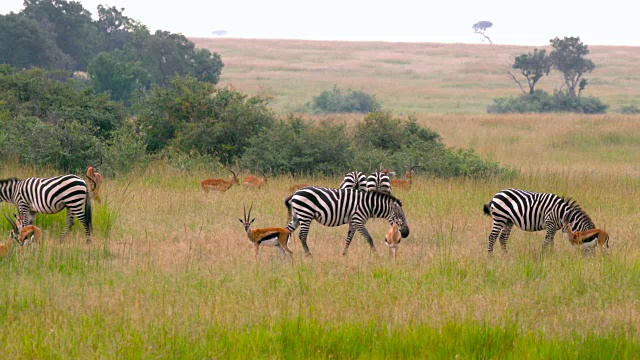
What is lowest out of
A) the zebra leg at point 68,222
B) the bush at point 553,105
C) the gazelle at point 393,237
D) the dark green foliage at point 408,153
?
the bush at point 553,105

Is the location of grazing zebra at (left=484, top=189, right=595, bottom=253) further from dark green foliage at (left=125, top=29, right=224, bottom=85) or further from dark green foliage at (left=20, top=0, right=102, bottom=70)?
dark green foliage at (left=20, top=0, right=102, bottom=70)

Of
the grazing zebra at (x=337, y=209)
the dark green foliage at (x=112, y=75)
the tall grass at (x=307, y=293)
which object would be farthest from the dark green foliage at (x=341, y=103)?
the grazing zebra at (x=337, y=209)

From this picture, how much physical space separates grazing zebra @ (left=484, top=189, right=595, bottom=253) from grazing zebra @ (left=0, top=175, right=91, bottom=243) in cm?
628

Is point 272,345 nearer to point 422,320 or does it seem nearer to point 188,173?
point 422,320

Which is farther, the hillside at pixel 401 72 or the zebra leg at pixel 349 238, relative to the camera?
the hillside at pixel 401 72

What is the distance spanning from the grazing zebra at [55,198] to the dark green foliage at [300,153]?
946cm

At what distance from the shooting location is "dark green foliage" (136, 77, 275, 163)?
78.6ft

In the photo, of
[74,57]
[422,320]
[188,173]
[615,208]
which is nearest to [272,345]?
[422,320]

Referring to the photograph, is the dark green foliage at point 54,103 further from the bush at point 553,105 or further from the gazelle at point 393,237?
the bush at point 553,105

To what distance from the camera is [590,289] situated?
9789mm

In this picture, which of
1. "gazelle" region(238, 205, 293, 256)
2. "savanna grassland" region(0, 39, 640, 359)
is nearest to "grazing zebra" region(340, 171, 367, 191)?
"savanna grassland" region(0, 39, 640, 359)

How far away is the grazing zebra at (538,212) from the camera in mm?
11758

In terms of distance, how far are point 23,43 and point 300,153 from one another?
39.4m

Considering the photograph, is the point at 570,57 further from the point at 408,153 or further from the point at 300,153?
the point at 300,153
